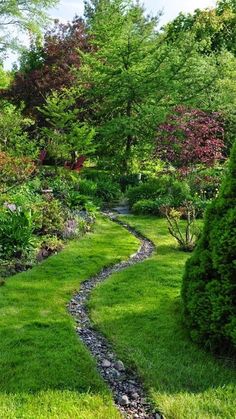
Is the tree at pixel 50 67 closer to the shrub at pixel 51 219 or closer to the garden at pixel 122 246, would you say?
the garden at pixel 122 246

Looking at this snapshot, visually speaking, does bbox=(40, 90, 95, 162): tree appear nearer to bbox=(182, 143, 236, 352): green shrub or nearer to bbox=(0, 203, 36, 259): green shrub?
bbox=(0, 203, 36, 259): green shrub

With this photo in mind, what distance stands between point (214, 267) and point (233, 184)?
0.93 metres

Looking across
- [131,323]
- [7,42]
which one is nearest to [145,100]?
[7,42]

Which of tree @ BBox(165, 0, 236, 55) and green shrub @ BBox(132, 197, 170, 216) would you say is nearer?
green shrub @ BBox(132, 197, 170, 216)

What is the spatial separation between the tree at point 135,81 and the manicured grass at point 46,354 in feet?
37.0

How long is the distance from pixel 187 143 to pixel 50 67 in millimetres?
11374

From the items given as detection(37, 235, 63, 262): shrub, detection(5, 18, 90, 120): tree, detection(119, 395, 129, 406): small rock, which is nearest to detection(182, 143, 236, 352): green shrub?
detection(119, 395, 129, 406): small rock

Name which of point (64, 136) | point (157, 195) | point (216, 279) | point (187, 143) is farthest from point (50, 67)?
point (216, 279)

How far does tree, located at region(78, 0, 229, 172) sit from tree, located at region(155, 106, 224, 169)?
9.93 ft

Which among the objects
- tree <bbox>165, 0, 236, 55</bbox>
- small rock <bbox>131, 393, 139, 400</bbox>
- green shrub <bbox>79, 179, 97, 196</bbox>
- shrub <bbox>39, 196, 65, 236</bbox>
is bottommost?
small rock <bbox>131, 393, 139, 400</bbox>

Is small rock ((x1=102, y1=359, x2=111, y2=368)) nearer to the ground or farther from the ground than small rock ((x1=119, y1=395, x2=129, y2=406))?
farther from the ground

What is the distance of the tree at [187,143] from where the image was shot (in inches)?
520

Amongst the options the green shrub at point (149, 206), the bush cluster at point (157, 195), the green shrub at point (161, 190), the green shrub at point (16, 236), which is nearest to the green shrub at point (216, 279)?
the green shrub at point (16, 236)

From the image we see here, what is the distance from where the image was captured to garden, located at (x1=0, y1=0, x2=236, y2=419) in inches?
167
